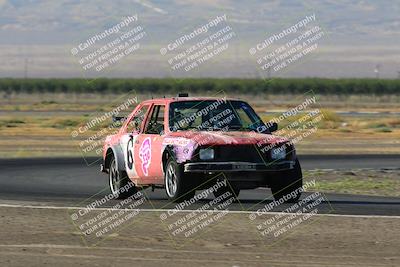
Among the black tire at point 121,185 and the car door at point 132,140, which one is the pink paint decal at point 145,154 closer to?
the car door at point 132,140

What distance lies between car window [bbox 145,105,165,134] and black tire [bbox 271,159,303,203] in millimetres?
2083

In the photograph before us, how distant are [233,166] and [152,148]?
1699mm

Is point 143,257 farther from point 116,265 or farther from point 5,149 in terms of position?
point 5,149

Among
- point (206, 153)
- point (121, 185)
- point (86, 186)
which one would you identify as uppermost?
point (206, 153)

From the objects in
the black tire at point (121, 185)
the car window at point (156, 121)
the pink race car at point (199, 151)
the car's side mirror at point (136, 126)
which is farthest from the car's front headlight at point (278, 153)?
the black tire at point (121, 185)

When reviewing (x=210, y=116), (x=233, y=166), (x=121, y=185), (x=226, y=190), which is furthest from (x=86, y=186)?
(x=233, y=166)

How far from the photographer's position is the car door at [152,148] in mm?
19469

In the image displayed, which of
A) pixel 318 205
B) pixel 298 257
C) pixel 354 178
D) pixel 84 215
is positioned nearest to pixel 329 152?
pixel 354 178

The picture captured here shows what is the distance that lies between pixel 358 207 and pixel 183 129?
293 cm

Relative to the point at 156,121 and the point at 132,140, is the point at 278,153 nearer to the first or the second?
the point at 156,121

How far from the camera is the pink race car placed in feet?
60.7

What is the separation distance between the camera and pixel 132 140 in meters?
20.4

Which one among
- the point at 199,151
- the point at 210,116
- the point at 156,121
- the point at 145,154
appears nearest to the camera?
the point at 199,151

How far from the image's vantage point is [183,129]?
63.5 feet
